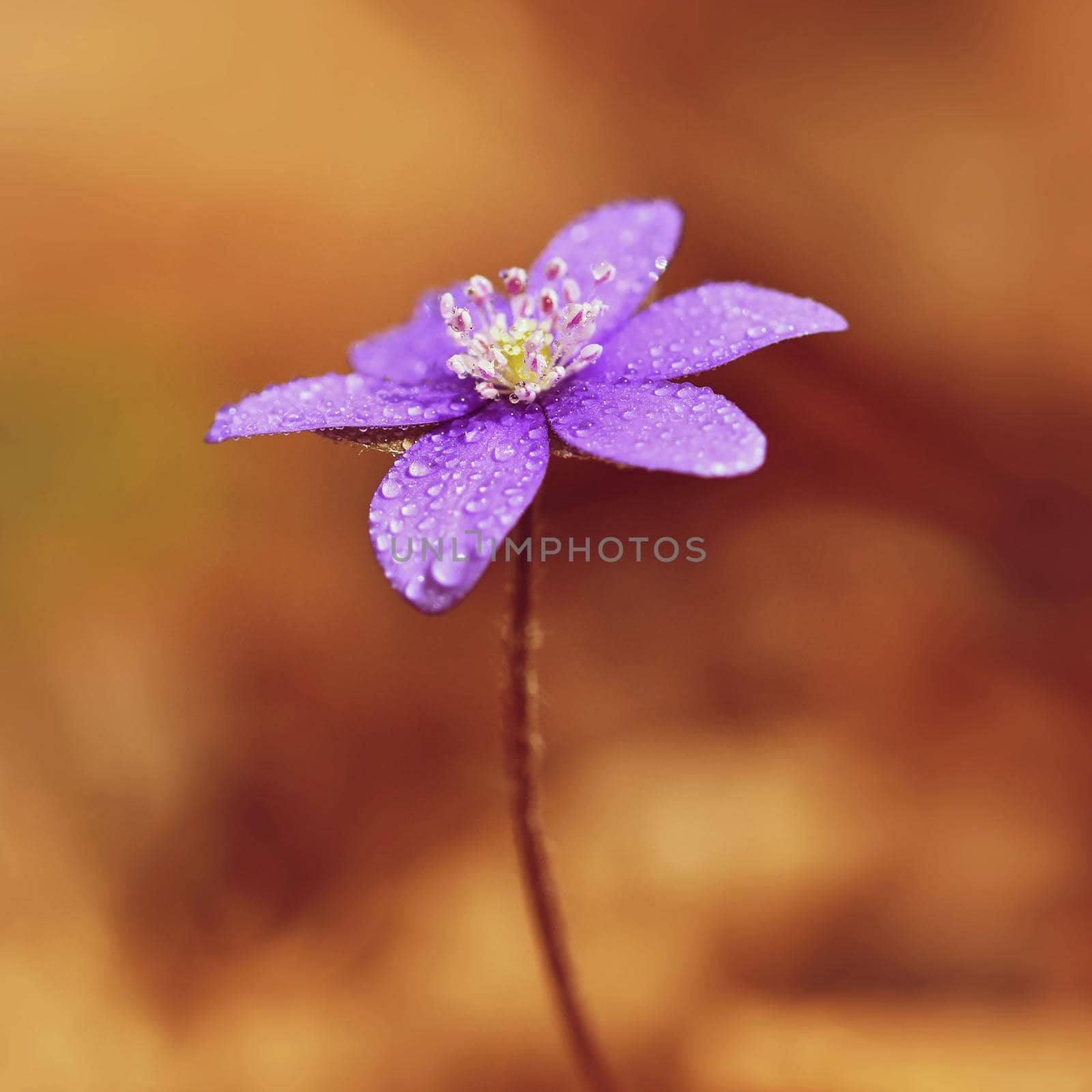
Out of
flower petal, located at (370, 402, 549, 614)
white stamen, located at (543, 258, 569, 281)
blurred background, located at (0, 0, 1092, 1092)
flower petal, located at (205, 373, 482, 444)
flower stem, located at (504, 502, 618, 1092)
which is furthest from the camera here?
blurred background, located at (0, 0, 1092, 1092)

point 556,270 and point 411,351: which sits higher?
point 556,270

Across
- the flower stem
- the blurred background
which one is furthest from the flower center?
the blurred background

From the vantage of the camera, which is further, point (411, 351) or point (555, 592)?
point (555, 592)

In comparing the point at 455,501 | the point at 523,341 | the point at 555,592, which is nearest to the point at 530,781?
the point at 455,501

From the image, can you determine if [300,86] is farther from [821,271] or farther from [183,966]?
[183,966]

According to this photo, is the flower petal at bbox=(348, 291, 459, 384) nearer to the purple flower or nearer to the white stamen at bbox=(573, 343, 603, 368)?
the purple flower

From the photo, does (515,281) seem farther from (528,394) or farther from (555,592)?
(555,592)
